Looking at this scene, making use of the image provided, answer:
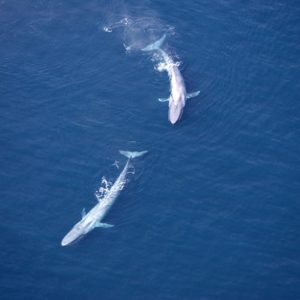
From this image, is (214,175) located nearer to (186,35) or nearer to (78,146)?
(78,146)

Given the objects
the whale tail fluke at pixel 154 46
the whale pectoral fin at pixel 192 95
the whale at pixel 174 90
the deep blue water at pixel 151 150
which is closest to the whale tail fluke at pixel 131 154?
the deep blue water at pixel 151 150

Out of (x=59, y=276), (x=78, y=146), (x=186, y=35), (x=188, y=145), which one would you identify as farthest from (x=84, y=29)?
(x=59, y=276)

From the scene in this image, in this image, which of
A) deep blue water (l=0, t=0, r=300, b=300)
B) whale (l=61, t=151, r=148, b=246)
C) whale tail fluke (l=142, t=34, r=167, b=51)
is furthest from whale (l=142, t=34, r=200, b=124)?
whale (l=61, t=151, r=148, b=246)

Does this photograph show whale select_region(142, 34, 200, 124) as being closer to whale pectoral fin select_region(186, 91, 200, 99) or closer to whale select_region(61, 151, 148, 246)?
whale pectoral fin select_region(186, 91, 200, 99)

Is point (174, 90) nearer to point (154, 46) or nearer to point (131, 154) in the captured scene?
point (154, 46)

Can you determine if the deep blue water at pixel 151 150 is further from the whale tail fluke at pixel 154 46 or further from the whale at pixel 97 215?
the whale tail fluke at pixel 154 46

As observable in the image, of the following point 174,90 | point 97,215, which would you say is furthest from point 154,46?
point 97,215
